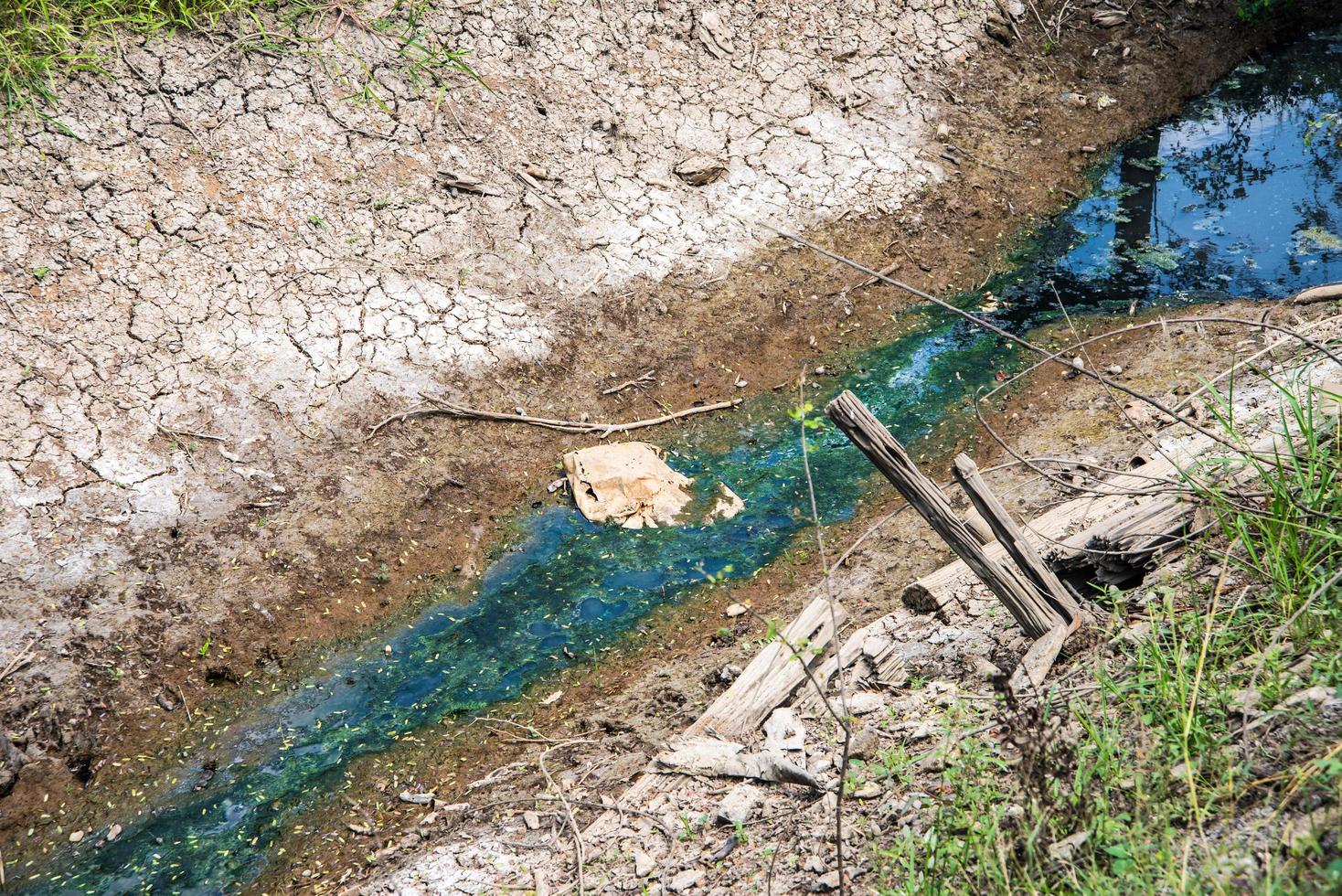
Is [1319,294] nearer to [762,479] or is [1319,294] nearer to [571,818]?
[762,479]

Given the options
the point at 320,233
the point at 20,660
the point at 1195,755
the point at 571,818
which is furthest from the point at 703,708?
the point at 320,233

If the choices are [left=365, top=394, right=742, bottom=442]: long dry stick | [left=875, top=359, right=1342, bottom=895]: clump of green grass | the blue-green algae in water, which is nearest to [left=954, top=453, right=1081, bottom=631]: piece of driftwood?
[left=875, top=359, right=1342, bottom=895]: clump of green grass

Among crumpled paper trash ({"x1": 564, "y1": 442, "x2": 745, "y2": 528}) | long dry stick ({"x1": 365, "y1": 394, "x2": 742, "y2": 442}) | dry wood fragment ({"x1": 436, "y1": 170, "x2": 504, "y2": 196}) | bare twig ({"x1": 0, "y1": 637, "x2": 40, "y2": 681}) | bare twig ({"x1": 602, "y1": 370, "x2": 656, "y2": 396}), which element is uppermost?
dry wood fragment ({"x1": 436, "y1": 170, "x2": 504, "y2": 196})

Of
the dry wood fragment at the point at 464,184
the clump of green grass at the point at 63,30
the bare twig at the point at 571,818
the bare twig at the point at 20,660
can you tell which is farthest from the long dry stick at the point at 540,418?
the clump of green grass at the point at 63,30

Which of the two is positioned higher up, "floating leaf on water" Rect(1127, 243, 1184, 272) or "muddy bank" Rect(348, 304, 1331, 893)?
"floating leaf on water" Rect(1127, 243, 1184, 272)

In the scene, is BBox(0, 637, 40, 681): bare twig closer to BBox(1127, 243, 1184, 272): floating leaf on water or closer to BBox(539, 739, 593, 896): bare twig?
BBox(539, 739, 593, 896): bare twig

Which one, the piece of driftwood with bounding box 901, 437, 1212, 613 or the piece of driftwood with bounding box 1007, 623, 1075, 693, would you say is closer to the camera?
the piece of driftwood with bounding box 1007, 623, 1075, 693

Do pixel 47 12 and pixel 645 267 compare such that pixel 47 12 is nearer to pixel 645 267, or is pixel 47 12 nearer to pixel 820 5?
pixel 645 267
